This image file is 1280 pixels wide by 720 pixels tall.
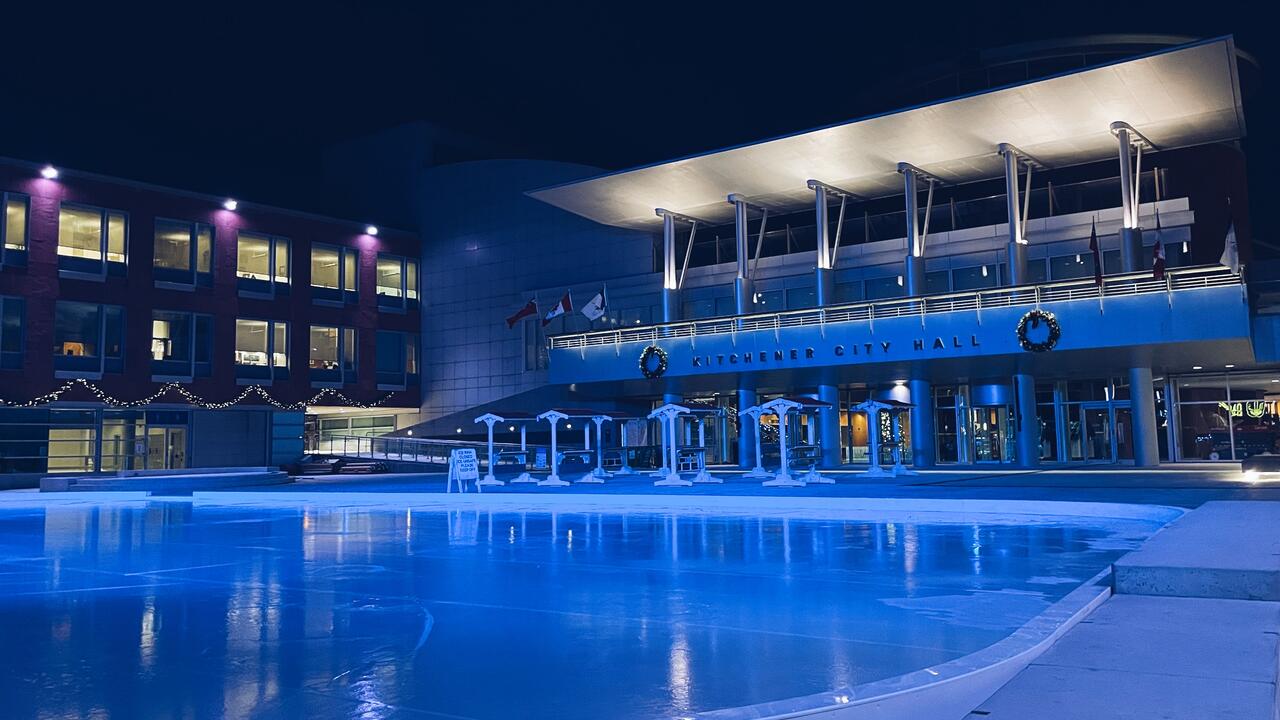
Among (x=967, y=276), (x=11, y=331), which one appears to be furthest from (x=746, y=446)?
(x=11, y=331)

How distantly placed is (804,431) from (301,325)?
23968 millimetres

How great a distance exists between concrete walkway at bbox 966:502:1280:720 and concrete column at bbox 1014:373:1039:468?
27.2 meters

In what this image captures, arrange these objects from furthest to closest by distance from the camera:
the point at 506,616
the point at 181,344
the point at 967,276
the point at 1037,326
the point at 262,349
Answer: the point at 262,349 < the point at 181,344 < the point at 967,276 < the point at 1037,326 < the point at 506,616

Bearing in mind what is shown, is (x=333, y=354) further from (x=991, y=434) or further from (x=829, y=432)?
(x=991, y=434)

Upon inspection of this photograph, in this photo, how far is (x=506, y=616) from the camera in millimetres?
7801

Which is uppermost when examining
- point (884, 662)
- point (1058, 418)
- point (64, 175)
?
point (64, 175)

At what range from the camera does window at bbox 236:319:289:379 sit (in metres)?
46.2

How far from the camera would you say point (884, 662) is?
5.87 metres

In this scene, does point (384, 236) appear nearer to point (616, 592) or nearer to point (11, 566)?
point (11, 566)

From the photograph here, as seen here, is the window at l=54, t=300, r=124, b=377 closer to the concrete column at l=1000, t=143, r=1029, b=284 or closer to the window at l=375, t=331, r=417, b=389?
the window at l=375, t=331, r=417, b=389

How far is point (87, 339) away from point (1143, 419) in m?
39.2

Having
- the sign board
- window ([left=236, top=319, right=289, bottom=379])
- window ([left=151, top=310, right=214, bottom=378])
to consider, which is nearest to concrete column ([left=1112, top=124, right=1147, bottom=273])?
the sign board

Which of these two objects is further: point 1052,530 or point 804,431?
point 804,431

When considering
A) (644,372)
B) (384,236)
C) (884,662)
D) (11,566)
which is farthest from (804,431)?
(884,662)
